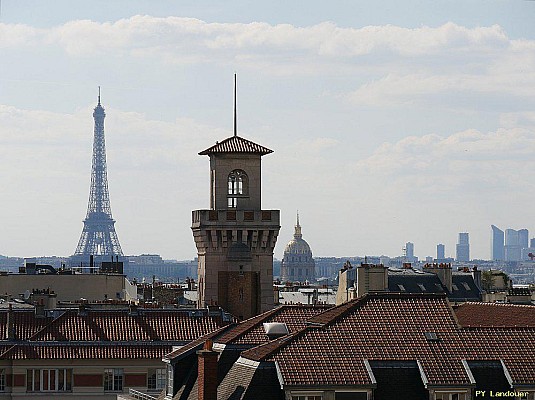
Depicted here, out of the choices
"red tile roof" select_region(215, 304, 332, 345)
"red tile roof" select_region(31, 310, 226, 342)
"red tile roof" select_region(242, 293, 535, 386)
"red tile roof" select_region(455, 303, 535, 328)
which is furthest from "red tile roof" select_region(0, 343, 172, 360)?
"red tile roof" select_region(242, 293, 535, 386)

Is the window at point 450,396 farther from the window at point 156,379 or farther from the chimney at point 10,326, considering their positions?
the chimney at point 10,326

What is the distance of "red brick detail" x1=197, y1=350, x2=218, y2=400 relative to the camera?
52188mm

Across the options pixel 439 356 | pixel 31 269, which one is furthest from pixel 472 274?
pixel 439 356

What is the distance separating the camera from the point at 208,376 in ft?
172

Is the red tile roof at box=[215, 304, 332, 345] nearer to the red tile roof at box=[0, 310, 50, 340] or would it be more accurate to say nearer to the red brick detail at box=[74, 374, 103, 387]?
the red brick detail at box=[74, 374, 103, 387]

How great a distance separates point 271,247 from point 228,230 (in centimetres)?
292

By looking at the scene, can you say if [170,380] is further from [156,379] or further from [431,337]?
[156,379]

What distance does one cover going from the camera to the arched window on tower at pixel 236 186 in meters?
103

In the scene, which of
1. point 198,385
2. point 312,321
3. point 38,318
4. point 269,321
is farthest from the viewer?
point 38,318

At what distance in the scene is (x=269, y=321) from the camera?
6253 cm

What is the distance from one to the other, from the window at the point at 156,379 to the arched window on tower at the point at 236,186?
22.4 meters

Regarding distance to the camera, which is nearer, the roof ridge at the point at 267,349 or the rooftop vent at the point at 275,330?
the roof ridge at the point at 267,349

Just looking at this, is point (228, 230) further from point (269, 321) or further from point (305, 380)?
point (305, 380)

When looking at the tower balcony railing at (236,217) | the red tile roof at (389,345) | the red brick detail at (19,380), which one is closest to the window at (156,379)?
the red brick detail at (19,380)
